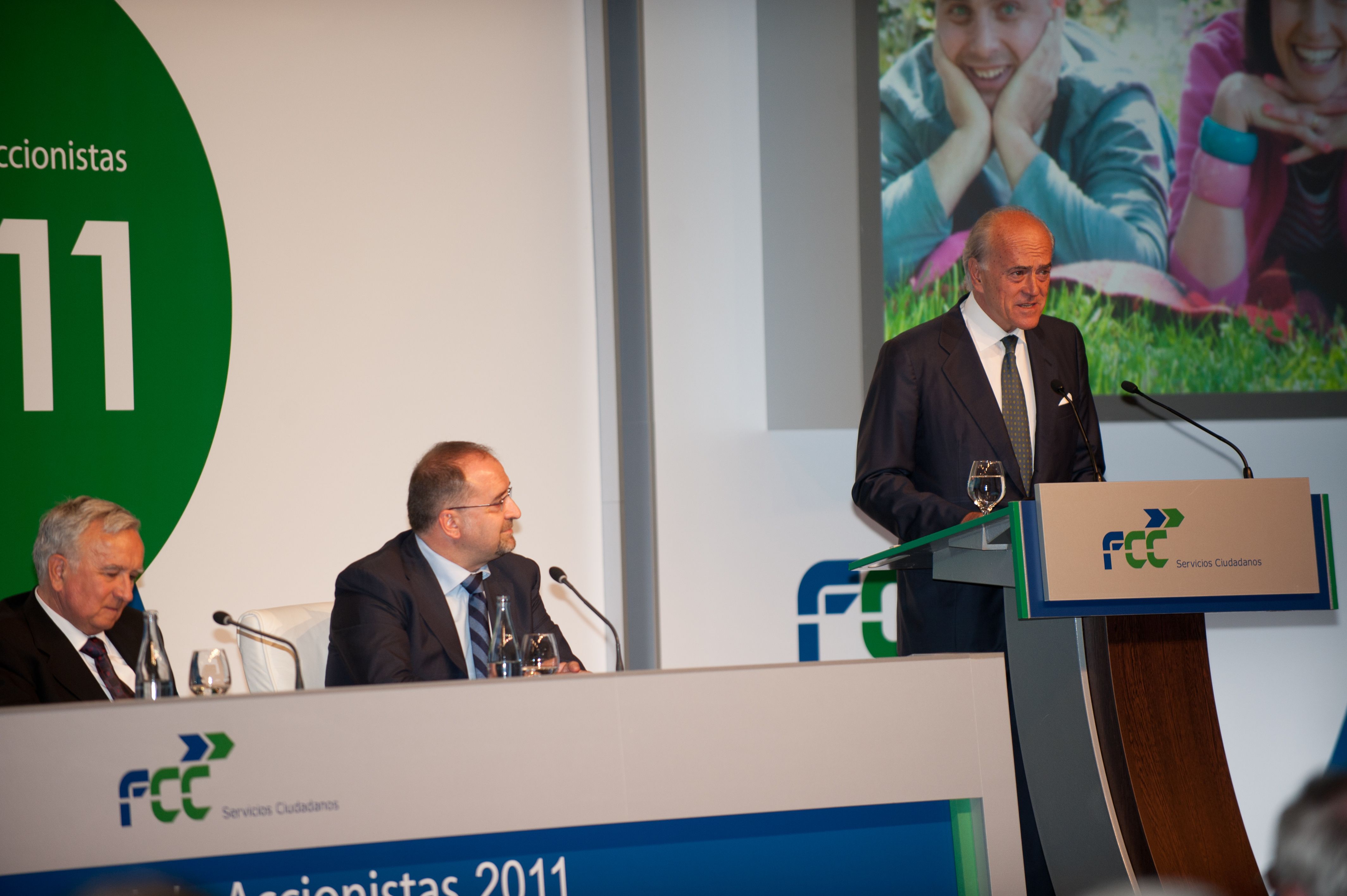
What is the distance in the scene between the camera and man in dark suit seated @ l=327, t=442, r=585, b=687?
2674mm

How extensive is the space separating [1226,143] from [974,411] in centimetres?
209

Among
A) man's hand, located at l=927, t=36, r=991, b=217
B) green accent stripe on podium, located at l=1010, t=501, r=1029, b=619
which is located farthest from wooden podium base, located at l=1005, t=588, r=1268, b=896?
man's hand, located at l=927, t=36, r=991, b=217

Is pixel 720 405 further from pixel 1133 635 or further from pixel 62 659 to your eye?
pixel 62 659

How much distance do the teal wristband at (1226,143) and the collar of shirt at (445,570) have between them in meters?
3.04

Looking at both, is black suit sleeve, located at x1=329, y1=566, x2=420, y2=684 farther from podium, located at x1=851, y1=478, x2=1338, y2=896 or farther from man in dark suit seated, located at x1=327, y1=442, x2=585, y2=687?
podium, located at x1=851, y1=478, x2=1338, y2=896

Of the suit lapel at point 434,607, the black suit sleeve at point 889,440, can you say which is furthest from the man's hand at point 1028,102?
the suit lapel at point 434,607

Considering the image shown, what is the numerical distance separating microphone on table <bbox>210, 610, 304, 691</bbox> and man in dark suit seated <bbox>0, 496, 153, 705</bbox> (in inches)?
16.2

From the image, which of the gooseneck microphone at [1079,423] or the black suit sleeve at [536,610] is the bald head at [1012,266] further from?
the black suit sleeve at [536,610]

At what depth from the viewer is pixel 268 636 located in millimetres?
2402

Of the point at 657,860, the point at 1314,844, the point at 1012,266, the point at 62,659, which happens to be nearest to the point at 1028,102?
the point at 1012,266

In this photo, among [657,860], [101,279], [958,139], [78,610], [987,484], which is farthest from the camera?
[958,139]

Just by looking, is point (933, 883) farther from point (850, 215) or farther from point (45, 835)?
point (850, 215)

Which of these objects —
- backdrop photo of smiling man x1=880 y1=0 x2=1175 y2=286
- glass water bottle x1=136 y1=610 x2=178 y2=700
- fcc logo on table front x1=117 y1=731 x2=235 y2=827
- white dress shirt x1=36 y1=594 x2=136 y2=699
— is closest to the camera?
fcc logo on table front x1=117 y1=731 x2=235 y2=827

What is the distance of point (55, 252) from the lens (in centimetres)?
385
